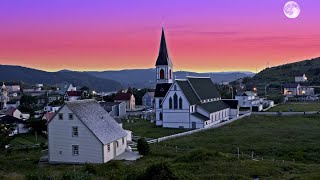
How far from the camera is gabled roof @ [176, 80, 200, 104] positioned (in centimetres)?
5703

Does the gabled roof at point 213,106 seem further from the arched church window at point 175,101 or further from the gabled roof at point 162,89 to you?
the gabled roof at point 162,89

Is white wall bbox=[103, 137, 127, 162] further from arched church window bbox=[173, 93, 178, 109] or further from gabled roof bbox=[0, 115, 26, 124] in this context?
gabled roof bbox=[0, 115, 26, 124]

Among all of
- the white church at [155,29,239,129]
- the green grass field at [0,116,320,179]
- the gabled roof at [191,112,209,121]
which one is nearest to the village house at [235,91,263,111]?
the white church at [155,29,239,129]

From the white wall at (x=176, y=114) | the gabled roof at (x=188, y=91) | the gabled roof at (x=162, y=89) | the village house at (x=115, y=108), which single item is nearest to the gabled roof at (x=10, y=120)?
the village house at (x=115, y=108)

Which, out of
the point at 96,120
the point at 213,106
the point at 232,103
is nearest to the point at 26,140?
the point at 96,120

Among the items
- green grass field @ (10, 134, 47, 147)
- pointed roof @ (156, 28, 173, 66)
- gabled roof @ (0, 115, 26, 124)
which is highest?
pointed roof @ (156, 28, 173, 66)

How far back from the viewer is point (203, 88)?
64.9 meters

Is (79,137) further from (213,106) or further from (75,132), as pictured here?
(213,106)

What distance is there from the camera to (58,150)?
33188 mm

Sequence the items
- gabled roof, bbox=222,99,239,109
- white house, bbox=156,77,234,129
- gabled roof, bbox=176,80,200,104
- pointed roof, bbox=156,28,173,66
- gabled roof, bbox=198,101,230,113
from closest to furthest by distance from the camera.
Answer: white house, bbox=156,77,234,129 → gabled roof, bbox=176,80,200,104 → gabled roof, bbox=198,101,230,113 → pointed roof, bbox=156,28,173,66 → gabled roof, bbox=222,99,239,109

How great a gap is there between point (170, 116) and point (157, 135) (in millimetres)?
9064

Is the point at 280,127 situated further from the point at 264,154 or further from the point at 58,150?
the point at 58,150

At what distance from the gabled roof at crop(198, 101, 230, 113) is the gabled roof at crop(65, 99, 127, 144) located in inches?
966

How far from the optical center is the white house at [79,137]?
32.1 meters
